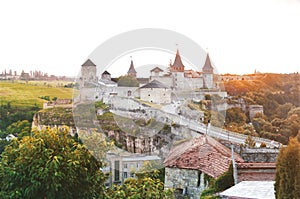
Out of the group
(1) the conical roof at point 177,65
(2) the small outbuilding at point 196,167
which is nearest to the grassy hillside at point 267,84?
(1) the conical roof at point 177,65

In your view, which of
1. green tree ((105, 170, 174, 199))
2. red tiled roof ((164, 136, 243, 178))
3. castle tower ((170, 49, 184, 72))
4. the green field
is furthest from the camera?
the green field

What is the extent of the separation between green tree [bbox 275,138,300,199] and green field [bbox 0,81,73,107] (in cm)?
2639

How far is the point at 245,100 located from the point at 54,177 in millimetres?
25792

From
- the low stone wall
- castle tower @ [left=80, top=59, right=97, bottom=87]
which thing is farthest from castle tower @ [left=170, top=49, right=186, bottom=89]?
the low stone wall

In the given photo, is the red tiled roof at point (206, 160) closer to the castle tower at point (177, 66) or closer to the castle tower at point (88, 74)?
the castle tower at point (88, 74)

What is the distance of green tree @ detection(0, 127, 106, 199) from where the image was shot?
15.4 ft

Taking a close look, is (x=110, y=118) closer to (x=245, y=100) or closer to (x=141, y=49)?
(x=141, y=49)

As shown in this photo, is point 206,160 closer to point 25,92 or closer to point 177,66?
point 177,66

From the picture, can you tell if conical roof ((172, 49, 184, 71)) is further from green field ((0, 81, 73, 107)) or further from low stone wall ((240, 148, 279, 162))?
low stone wall ((240, 148, 279, 162))

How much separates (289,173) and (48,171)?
250cm

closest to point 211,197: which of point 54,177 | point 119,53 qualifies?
point 54,177

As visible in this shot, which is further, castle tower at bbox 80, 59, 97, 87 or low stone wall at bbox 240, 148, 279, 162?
castle tower at bbox 80, 59, 97, 87

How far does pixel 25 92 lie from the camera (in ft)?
104

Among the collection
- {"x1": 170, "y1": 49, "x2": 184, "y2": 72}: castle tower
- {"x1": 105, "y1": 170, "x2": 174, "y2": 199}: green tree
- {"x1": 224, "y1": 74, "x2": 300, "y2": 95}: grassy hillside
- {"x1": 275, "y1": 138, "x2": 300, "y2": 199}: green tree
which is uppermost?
{"x1": 170, "y1": 49, "x2": 184, "y2": 72}: castle tower
